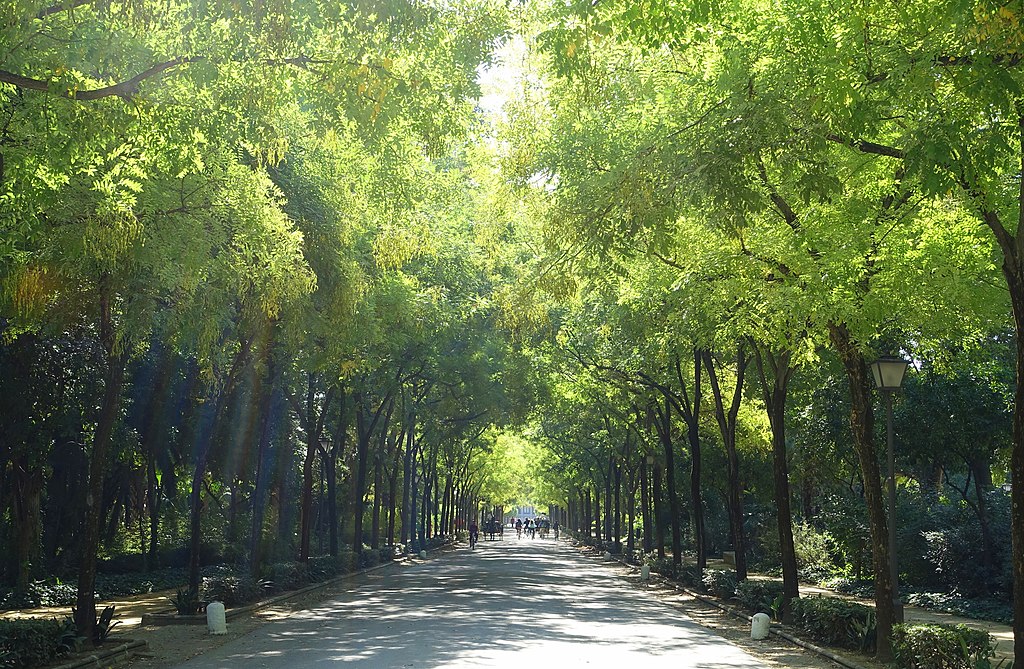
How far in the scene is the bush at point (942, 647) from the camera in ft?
36.9

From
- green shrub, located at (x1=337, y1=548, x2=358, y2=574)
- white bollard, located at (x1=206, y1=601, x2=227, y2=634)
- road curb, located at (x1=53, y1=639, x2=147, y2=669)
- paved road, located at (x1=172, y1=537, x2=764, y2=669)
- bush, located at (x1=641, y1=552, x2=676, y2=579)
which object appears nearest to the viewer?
road curb, located at (x1=53, y1=639, x2=147, y2=669)

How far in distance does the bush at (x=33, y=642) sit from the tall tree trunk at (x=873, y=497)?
35.1 ft

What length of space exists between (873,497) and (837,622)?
264cm

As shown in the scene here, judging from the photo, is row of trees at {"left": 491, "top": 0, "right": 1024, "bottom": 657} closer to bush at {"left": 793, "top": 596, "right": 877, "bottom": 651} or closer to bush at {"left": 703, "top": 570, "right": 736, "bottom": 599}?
bush at {"left": 793, "top": 596, "right": 877, "bottom": 651}

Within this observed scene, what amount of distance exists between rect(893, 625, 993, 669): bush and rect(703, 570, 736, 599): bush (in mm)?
11233

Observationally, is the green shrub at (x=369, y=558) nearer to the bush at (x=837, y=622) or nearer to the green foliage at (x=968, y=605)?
the green foliage at (x=968, y=605)

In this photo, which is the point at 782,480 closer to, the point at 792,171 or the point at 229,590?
the point at 792,171

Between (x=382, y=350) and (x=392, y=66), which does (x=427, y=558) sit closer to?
(x=382, y=350)

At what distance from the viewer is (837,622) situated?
15.6 metres

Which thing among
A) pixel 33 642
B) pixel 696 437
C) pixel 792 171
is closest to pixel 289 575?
pixel 696 437

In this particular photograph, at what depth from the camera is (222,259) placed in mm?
13977

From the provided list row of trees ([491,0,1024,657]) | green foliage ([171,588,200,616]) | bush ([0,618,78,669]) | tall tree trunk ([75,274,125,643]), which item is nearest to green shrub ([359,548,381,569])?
green foliage ([171,588,200,616])

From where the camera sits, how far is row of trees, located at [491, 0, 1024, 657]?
8609 millimetres

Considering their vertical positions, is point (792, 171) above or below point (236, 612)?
above
